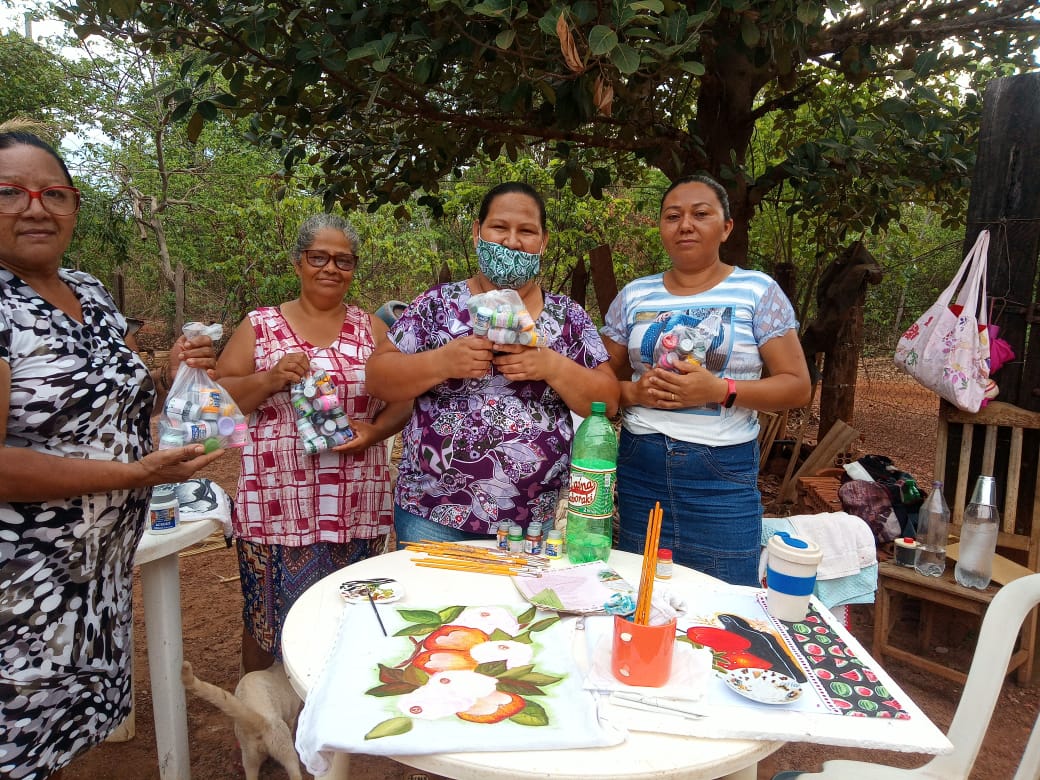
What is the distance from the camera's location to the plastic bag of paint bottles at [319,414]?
2.39 m

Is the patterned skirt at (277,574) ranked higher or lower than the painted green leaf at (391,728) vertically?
lower

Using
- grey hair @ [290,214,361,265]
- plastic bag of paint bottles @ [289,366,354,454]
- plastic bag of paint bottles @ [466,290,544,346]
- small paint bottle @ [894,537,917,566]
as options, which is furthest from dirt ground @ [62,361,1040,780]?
grey hair @ [290,214,361,265]

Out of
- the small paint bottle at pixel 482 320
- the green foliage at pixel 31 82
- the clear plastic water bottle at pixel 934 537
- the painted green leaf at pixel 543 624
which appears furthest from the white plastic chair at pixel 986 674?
the green foliage at pixel 31 82

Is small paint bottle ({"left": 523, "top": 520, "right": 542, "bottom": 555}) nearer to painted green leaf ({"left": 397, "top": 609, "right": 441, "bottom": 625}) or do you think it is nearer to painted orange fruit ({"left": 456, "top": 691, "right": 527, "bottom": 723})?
painted green leaf ({"left": 397, "top": 609, "right": 441, "bottom": 625})

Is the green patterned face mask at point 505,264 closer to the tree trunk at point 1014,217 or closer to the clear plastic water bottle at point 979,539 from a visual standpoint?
the clear plastic water bottle at point 979,539

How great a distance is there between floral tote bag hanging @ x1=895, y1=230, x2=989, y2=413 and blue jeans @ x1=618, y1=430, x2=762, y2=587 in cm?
167

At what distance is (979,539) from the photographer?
128 inches

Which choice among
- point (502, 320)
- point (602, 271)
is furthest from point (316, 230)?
point (602, 271)

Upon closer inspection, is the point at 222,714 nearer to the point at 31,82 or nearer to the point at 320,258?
the point at 320,258

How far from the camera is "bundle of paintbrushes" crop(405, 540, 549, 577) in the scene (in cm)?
188

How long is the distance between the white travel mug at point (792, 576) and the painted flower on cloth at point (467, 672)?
0.57 m

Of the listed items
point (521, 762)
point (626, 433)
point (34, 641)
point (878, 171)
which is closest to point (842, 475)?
point (878, 171)

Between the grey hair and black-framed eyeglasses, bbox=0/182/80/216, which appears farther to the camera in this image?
the grey hair

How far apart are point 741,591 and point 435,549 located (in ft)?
2.96
